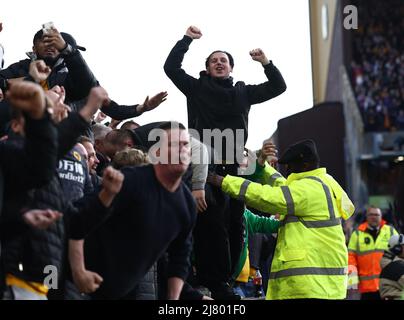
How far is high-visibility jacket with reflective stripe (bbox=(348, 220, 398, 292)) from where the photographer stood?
531 inches

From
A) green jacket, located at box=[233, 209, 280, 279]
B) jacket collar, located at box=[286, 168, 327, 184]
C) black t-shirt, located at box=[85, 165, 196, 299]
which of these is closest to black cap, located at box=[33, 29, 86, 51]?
black t-shirt, located at box=[85, 165, 196, 299]

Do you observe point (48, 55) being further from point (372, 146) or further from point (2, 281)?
point (372, 146)

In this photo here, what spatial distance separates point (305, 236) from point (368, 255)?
20.3 ft

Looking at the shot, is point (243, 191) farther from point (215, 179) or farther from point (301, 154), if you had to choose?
point (301, 154)

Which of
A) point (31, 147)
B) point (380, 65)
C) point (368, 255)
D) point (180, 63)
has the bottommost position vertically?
point (368, 255)

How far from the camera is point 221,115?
301 inches

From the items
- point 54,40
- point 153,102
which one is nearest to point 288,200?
point 153,102

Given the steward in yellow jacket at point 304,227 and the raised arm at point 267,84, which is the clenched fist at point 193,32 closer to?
the raised arm at point 267,84

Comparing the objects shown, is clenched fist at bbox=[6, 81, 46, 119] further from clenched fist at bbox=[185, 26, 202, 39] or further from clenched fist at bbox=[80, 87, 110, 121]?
clenched fist at bbox=[185, 26, 202, 39]

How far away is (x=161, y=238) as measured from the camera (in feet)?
17.7

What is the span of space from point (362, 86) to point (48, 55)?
97.8ft

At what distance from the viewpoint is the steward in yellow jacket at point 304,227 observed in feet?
24.5

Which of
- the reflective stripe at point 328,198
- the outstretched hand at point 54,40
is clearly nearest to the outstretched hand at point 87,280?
the outstretched hand at point 54,40

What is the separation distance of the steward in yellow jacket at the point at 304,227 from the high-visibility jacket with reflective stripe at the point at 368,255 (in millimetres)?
5839
